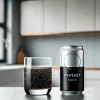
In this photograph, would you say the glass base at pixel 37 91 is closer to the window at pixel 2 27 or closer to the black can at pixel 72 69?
the black can at pixel 72 69

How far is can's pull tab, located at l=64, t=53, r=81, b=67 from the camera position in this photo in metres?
0.94

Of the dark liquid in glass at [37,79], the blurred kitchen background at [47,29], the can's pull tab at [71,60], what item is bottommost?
the dark liquid in glass at [37,79]

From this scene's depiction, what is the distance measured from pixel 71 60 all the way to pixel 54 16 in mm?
3720

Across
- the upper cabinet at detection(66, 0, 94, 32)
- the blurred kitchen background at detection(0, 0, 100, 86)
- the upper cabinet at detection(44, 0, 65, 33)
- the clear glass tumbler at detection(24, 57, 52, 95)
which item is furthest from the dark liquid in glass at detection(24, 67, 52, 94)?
the upper cabinet at detection(44, 0, 65, 33)

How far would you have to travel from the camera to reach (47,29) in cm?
464

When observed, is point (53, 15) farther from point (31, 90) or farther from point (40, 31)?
point (31, 90)

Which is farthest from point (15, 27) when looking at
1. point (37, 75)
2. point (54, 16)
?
point (37, 75)

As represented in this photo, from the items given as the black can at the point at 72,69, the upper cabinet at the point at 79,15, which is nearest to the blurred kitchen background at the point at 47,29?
the upper cabinet at the point at 79,15

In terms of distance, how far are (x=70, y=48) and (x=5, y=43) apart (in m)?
3.85

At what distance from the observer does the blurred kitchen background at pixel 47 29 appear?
436cm

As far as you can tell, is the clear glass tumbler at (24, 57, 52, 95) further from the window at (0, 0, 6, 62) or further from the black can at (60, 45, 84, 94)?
the window at (0, 0, 6, 62)

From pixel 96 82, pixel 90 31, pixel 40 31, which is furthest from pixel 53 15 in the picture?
pixel 96 82

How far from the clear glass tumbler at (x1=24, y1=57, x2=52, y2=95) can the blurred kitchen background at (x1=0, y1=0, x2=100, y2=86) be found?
10.6 ft

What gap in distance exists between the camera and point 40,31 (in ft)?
15.5
